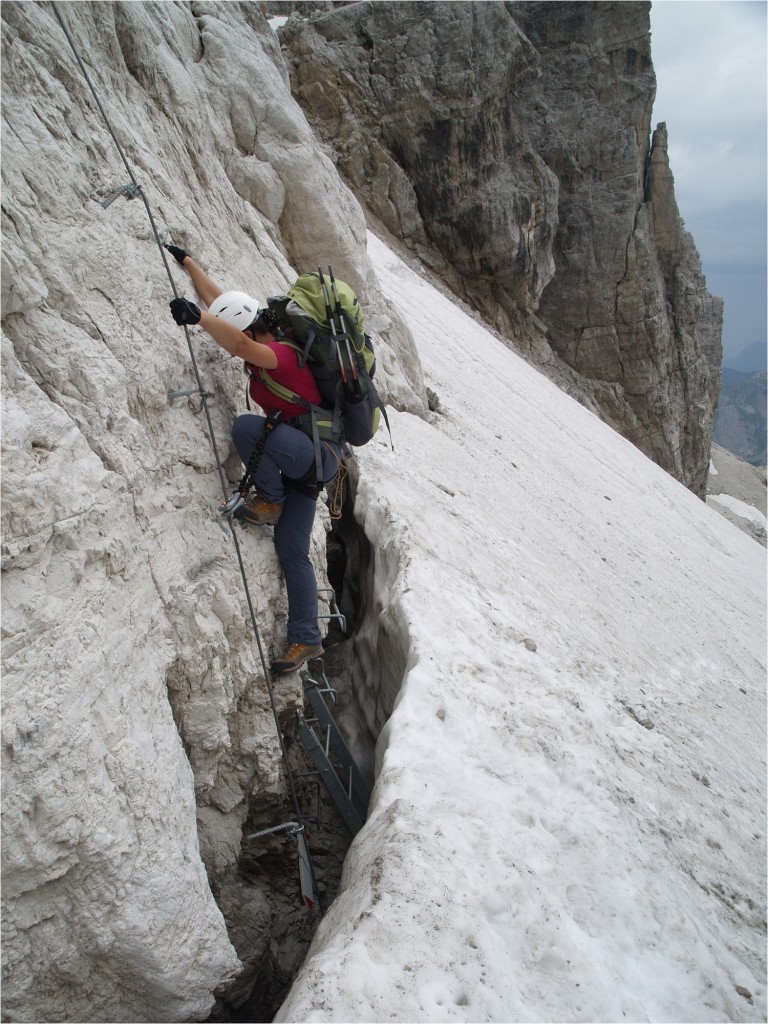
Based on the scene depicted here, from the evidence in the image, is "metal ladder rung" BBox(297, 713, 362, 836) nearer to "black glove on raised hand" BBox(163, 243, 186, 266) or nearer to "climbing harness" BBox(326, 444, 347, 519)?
"climbing harness" BBox(326, 444, 347, 519)

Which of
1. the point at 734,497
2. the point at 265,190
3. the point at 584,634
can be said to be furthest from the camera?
the point at 734,497

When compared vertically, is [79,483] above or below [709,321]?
below

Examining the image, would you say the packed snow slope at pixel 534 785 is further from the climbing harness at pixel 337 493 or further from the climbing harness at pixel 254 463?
the climbing harness at pixel 254 463

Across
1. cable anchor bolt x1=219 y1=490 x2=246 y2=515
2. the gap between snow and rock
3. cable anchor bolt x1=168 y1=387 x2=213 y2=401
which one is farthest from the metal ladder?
cable anchor bolt x1=168 y1=387 x2=213 y2=401

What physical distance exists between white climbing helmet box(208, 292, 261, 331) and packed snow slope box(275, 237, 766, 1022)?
2120 millimetres

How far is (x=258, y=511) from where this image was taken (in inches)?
163

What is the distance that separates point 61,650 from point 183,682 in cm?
100

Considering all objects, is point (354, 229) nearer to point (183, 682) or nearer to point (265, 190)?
point (265, 190)

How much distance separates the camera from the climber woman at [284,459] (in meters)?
3.99

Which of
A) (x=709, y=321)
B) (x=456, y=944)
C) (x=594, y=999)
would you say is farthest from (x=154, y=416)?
(x=709, y=321)

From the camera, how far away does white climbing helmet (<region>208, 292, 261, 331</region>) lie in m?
3.92

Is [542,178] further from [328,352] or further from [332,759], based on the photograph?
[332,759]

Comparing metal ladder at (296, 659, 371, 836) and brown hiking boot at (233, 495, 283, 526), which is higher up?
brown hiking boot at (233, 495, 283, 526)

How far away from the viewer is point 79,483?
2963 millimetres
